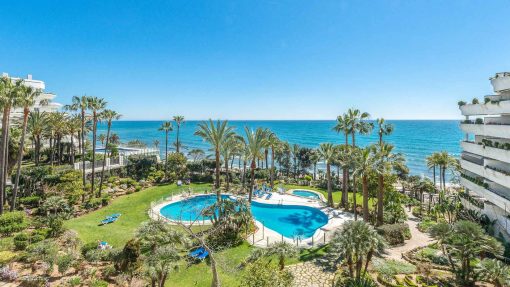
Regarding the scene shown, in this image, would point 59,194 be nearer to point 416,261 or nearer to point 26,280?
point 26,280

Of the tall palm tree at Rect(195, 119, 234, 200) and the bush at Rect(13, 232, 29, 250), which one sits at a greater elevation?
the tall palm tree at Rect(195, 119, 234, 200)

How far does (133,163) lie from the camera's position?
45.2m

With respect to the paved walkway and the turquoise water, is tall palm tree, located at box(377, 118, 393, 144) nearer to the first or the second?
the turquoise water

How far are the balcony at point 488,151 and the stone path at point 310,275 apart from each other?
17.5 m

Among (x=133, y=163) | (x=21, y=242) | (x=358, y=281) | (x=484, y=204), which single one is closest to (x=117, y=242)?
(x=21, y=242)

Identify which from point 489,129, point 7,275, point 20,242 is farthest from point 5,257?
point 489,129

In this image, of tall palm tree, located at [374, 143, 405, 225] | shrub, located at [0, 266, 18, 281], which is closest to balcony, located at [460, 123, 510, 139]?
tall palm tree, located at [374, 143, 405, 225]

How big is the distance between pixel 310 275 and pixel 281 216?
14.4 meters

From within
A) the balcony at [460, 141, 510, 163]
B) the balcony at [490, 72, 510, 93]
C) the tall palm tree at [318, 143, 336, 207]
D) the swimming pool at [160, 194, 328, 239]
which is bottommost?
the swimming pool at [160, 194, 328, 239]

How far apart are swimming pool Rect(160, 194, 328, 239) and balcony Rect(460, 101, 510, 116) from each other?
18308 mm

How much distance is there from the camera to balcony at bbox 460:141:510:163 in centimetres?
2103

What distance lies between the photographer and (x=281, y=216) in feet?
101

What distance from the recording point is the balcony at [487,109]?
851 inches

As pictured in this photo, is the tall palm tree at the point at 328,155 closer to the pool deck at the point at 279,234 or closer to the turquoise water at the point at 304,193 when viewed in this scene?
the pool deck at the point at 279,234
